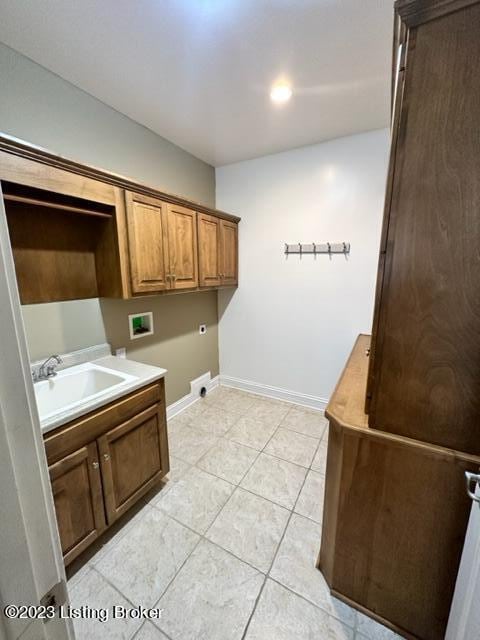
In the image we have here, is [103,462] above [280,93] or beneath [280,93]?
beneath

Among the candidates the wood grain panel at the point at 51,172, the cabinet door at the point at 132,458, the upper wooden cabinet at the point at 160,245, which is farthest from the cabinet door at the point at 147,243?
the cabinet door at the point at 132,458

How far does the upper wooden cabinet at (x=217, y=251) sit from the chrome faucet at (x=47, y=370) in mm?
1302

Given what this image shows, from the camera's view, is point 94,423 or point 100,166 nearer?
point 94,423

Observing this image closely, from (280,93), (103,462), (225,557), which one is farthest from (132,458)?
(280,93)

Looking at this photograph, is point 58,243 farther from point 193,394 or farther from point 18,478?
point 193,394

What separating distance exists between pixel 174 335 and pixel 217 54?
210cm

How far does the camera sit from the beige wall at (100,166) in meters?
1.49

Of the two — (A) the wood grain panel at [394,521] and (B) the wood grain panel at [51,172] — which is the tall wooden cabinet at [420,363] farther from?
(B) the wood grain panel at [51,172]

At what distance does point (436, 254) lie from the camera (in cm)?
83

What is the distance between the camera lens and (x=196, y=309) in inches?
117

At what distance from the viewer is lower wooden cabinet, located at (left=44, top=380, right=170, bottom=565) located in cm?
123

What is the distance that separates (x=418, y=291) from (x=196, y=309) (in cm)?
234

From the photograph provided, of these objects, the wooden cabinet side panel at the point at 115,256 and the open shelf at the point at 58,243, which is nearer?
the open shelf at the point at 58,243

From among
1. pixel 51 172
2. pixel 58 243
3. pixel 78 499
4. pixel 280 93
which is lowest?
pixel 78 499
